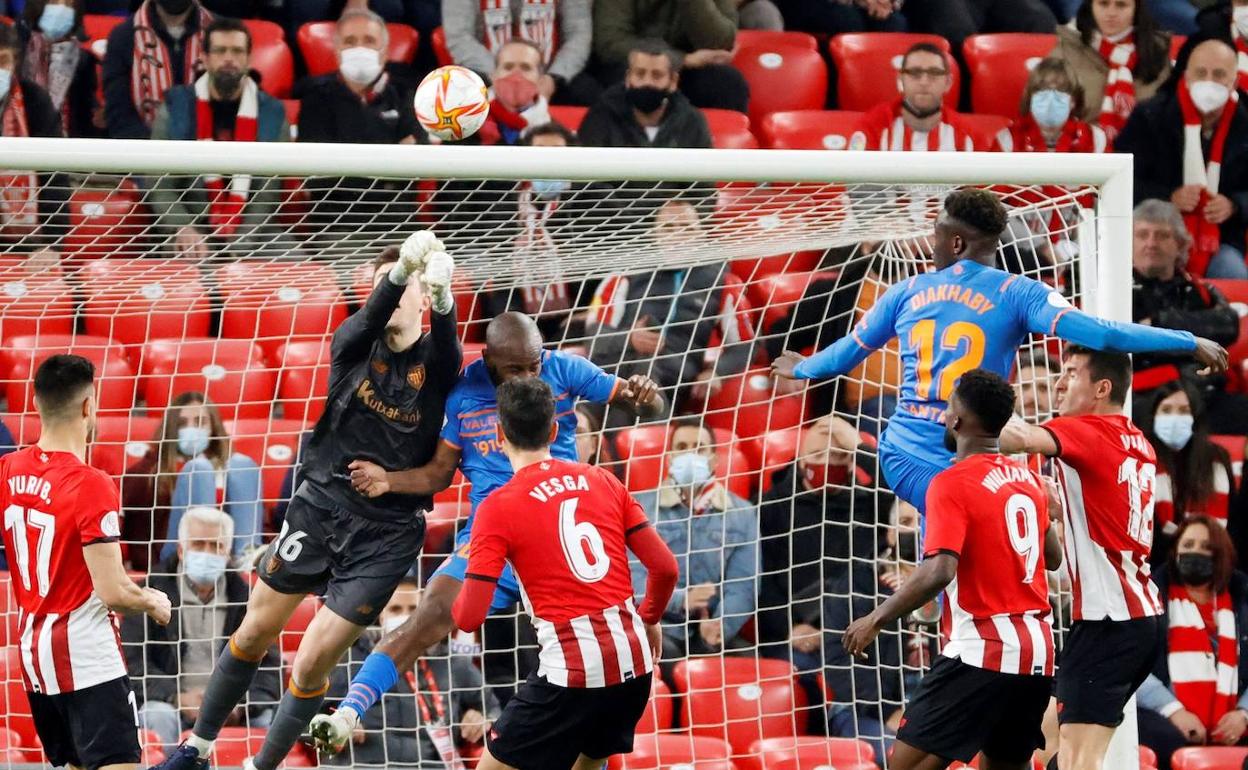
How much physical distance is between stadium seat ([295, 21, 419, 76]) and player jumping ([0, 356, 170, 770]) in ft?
14.1

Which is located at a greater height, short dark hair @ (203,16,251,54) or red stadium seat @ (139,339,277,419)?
short dark hair @ (203,16,251,54)

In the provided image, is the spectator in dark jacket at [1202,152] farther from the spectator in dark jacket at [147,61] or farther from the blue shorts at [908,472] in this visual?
the spectator in dark jacket at [147,61]

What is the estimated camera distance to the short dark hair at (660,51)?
9.11m

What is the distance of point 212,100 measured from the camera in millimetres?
8734

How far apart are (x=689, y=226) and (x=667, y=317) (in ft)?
2.94

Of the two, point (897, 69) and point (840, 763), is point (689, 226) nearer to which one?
point (840, 763)

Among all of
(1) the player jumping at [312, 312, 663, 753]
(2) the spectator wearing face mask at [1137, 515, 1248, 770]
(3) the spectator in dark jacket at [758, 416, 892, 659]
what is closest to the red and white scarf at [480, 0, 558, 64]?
(3) the spectator in dark jacket at [758, 416, 892, 659]

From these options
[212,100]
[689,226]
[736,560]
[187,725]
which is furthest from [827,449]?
[212,100]

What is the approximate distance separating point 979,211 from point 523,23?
13.7 ft

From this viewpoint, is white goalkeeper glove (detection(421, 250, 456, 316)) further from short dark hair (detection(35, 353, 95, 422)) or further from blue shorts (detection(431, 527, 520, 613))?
short dark hair (detection(35, 353, 95, 422))

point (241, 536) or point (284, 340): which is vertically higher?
point (284, 340)

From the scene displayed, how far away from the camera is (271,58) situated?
9.54 metres

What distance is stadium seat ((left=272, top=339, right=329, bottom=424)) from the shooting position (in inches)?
319

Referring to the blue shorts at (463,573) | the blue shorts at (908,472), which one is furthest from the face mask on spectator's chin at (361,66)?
the blue shorts at (908,472)
